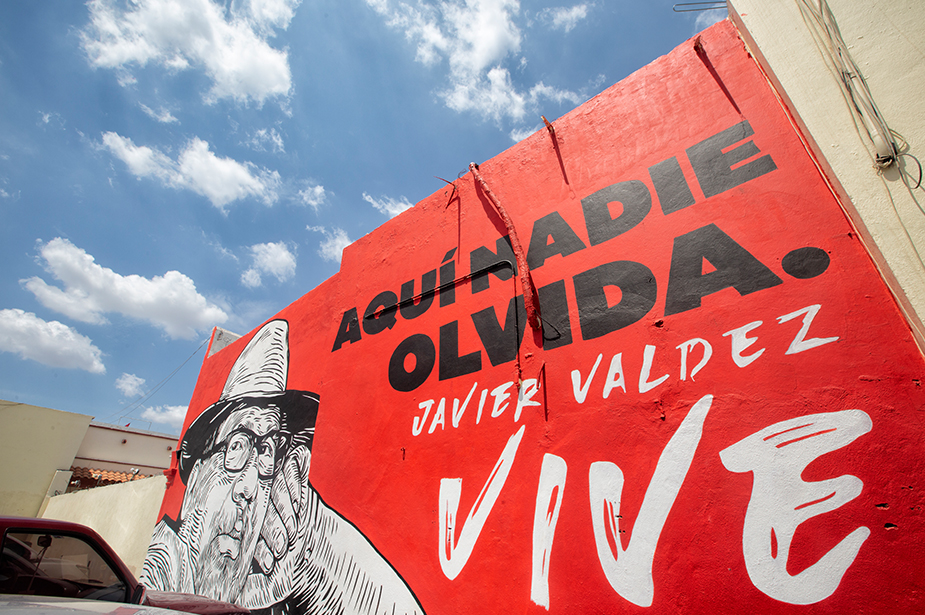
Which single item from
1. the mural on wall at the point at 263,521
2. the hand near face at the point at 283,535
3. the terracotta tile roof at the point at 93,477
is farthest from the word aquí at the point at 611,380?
the terracotta tile roof at the point at 93,477

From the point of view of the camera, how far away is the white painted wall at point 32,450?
15055 millimetres

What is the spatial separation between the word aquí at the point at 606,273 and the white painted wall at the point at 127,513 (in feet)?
24.3

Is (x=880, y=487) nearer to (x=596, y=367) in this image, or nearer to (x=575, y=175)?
(x=596, y=367)

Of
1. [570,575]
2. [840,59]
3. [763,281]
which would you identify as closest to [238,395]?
[570,575]

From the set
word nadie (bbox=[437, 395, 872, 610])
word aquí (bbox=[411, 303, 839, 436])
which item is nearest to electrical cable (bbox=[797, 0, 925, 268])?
word aquí (bbox=[411, 303, 839, 436])

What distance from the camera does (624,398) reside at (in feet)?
11.2

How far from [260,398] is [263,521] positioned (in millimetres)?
2047

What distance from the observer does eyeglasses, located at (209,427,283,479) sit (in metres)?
6.47

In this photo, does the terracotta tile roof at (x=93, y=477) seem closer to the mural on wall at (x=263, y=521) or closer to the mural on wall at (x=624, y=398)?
the mural on wall at (x=263, y=521)

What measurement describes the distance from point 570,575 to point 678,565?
2.54 ft

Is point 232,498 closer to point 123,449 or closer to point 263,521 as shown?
point 263,521

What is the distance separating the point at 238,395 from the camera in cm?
792

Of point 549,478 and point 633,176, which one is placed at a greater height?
point 633,176

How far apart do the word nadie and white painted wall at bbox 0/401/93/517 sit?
1973cm
